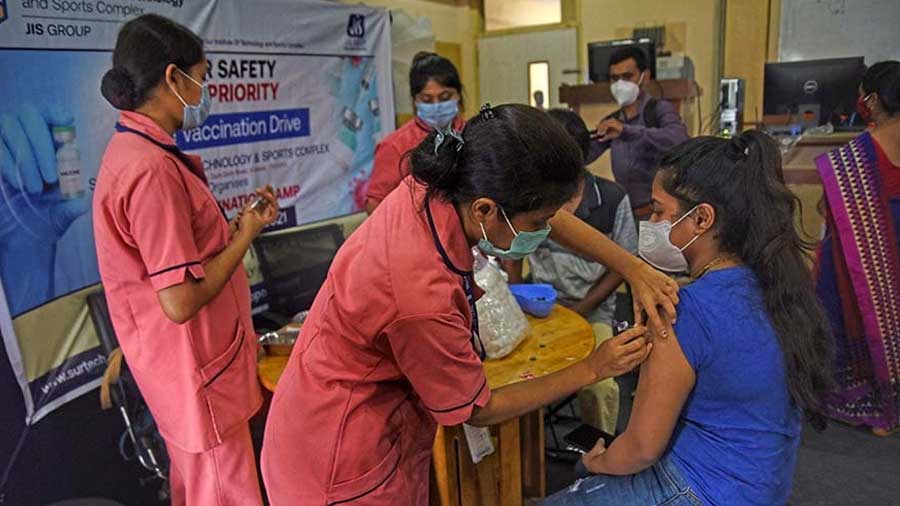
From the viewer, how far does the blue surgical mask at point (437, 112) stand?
8.13 ft

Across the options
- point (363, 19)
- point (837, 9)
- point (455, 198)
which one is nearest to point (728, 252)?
point (455, 198)

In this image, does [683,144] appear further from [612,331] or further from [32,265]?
[32,265]

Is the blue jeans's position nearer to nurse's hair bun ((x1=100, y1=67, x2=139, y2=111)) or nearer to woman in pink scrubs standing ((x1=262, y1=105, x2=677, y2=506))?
woman in pink scrubs standing ((x1=262, y1=105, x2=677, y2=506))

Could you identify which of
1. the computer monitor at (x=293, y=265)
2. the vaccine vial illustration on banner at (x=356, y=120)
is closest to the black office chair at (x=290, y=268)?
the computer monitor at (x=293, y=265)

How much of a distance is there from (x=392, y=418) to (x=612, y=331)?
4.74ft

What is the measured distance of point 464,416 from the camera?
39.7 inches

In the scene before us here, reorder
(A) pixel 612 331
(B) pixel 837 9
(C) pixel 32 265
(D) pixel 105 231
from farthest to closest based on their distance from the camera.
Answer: (B) pixel 837 9, (A) pixel 612 331, (C) pixel 32 265, (D) pixel 105 231

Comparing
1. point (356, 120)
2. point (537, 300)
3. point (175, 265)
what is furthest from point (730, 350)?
point (356, 120)

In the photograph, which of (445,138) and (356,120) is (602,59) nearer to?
(356,120)

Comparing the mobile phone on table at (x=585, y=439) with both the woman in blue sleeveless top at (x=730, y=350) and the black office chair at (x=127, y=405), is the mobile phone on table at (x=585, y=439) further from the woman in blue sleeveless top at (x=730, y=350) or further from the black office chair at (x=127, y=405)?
the black office chair at (x=127, y=405)

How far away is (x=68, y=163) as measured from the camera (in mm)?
1963

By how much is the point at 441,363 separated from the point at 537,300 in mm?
1065

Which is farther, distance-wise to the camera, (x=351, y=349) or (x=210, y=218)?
(x=210, y=218)

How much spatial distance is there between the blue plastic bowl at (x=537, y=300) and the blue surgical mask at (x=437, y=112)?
2.53 feet
